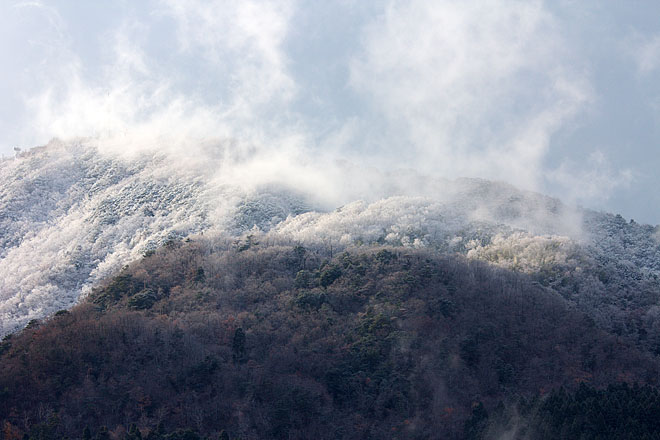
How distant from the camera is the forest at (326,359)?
45.2m

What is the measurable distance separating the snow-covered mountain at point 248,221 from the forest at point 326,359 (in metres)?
12.3

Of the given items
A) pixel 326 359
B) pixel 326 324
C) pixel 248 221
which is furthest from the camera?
pixel 248 221

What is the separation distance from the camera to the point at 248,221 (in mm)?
99188

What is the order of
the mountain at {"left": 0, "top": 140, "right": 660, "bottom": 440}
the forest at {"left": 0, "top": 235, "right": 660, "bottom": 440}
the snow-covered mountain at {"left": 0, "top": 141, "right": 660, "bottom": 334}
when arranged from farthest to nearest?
the snow-covered mountain at {"left": 0, "top": 141, "right": 660, "bottom": 334}, the mountain at {"left": 0, "top": 140, "right": 660, "bottom": 440}, the forest at {"left": 0, "top": 235, "right": 660, "bottom": 440}

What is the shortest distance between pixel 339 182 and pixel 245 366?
74.9m

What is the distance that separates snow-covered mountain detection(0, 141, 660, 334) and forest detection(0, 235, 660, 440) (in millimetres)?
12304

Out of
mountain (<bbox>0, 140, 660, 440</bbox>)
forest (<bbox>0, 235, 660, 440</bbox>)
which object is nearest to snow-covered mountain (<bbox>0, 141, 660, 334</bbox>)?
mountain (<bbox>0, 140, 660, 440</bbox>)

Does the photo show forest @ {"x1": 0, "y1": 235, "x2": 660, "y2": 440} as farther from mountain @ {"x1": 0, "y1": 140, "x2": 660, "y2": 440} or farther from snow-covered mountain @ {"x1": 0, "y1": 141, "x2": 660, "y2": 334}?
snow-covered mountain @ {"x1": 0, "y1": 141, "x2": 660, "y2": 334}

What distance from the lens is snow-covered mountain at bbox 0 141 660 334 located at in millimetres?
80438

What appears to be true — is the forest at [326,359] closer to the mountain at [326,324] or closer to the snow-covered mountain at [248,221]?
the mountain at [326,324]

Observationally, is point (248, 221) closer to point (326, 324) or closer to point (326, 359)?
point (326, 324)

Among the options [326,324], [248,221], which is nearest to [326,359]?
[326,324]

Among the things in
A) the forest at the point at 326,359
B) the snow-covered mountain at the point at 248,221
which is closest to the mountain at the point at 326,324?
the forest at the point at 326,359

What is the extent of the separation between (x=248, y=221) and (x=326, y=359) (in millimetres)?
47433
